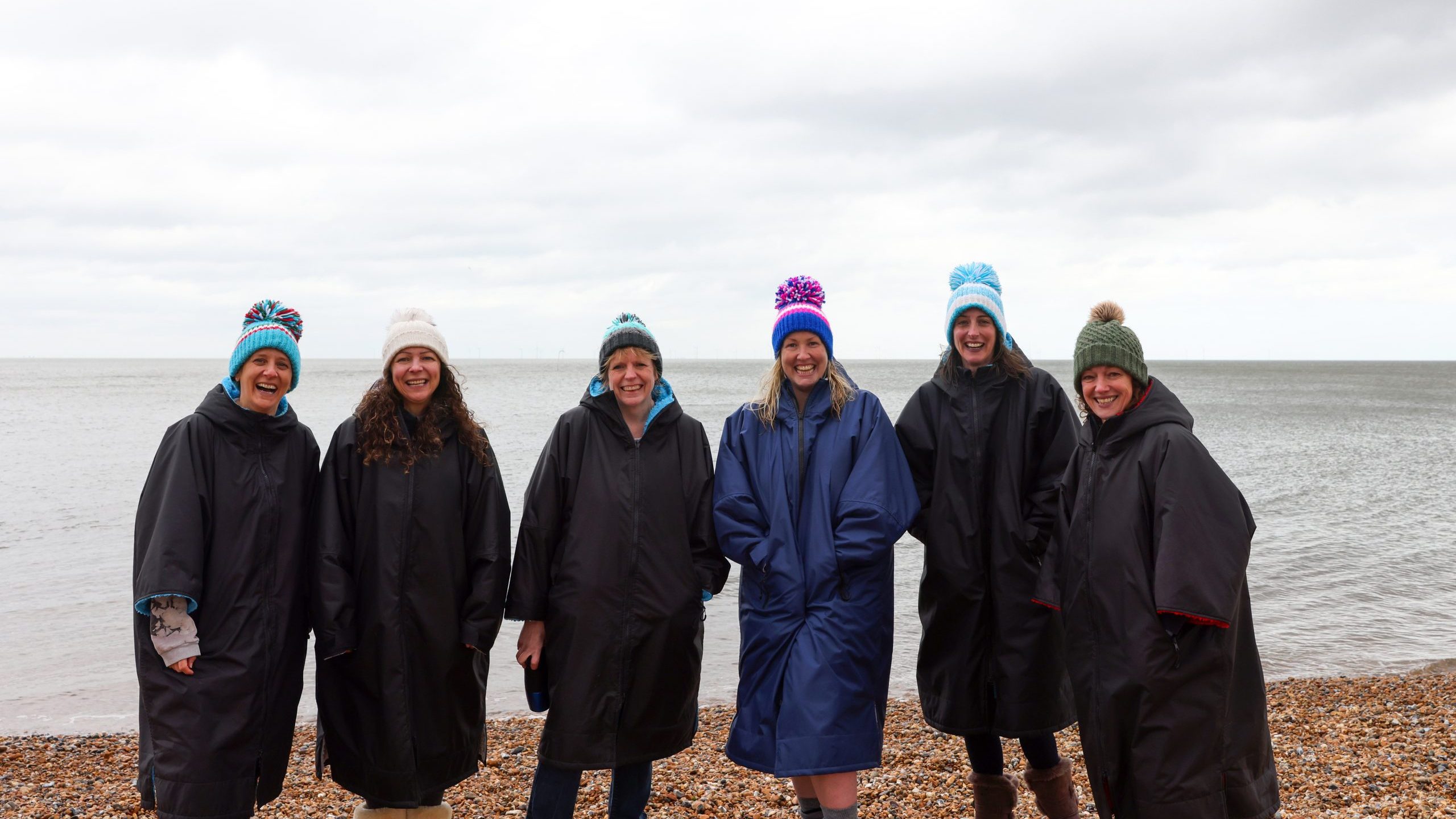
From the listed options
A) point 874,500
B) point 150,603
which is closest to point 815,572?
point 874,500

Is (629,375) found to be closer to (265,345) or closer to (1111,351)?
(265,345)

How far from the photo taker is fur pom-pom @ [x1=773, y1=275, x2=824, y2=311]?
403 centimetres

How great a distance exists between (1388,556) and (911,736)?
10840 millimetres

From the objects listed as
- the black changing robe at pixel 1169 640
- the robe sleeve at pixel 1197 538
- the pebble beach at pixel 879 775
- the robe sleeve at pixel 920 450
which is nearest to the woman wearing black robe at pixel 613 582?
the robe sleeve at pixel 920 450

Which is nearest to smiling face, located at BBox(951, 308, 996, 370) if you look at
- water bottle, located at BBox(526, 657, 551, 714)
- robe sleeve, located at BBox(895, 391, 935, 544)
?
robe sleeve, located at BBox(895, 391, 935, 544)

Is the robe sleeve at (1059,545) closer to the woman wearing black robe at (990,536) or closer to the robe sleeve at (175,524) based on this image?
the woman wearing black robe at (990,536)

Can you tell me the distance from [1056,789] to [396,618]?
9.90 feet

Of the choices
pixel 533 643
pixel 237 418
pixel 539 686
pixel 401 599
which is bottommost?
pixel 539 686

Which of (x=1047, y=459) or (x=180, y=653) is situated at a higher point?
(x=1047, y=459)

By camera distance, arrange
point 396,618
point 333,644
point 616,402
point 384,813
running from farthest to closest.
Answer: point 616,402
point 384,813
point 396,618
point 333,644

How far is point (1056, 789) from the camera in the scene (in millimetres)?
4168

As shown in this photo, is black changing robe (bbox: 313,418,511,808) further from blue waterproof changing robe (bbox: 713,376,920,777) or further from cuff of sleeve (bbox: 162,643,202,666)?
blue waterproof changing robe (bbox: 713,376,920,777)

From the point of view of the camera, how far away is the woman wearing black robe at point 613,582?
12.5 feet

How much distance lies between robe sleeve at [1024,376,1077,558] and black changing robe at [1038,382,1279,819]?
1.92 ft
